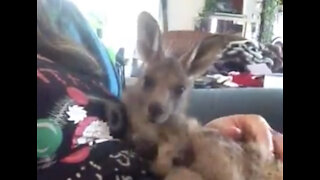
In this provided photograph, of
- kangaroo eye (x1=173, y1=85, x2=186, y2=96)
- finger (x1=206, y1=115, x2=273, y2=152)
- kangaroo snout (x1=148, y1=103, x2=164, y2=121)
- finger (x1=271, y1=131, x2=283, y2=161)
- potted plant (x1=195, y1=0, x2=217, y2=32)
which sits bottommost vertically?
finger (x1=271, y1=131, x2=283, y2=161)

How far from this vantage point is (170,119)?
60 cm

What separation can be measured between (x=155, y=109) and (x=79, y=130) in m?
0.10

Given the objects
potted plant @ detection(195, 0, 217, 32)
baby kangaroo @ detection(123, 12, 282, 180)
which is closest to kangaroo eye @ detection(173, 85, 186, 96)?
baby kangaroo @ detection(123, 12, 282, 180)

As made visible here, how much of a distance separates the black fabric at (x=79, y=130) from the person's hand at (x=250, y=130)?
0.12 m

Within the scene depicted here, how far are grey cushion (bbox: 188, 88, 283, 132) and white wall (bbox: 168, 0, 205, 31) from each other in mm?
97

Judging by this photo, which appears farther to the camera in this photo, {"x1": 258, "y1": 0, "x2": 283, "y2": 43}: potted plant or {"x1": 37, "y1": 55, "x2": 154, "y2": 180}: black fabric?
{"x1": 258, "y1": 0, "x2": 283, "y2": 43}: potted plant

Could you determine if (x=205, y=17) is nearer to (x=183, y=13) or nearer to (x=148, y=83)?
(x=183, y=13)

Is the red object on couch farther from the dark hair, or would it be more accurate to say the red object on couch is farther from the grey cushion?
the dark hair

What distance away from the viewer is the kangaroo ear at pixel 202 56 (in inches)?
23.6

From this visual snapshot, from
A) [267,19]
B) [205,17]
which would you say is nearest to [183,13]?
[205,17]

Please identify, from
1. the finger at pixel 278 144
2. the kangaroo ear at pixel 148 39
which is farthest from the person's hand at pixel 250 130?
the kangaroo ear at pixel 148 39

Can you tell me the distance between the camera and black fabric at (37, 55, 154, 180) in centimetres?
54
